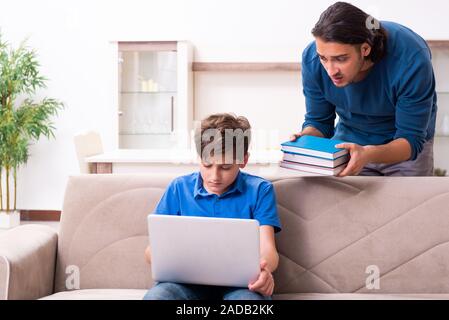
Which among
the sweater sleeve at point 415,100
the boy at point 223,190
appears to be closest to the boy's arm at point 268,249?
the boy at point 223,190

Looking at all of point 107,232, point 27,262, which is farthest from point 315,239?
point 27,262

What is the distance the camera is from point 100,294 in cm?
197

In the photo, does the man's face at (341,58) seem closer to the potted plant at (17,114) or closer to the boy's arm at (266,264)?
the boy's arm at (266,264)

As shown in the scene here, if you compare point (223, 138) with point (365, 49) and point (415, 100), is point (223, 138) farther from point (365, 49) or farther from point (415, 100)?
point (415, 100)

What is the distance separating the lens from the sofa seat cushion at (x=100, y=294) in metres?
1.92

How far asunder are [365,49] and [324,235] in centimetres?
62

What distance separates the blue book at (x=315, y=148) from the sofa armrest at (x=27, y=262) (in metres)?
0.85

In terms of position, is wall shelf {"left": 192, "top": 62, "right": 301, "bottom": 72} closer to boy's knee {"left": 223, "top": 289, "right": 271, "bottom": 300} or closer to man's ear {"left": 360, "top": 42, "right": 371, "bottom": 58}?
man's ear {"left": 360, "top": 42, "right": 371, "bottom": 58}

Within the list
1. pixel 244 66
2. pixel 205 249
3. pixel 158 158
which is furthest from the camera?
pixel 244 66

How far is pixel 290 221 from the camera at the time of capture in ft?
6.88

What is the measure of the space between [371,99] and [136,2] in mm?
3705

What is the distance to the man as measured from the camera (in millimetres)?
1955
